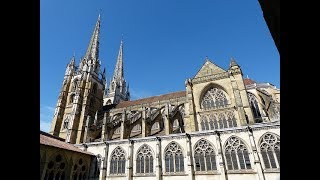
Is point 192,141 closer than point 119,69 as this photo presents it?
Yes

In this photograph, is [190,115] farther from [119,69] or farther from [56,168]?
[119,69]

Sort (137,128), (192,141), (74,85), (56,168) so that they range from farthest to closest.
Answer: (74,85), (137,128), (192,141), (56,168)

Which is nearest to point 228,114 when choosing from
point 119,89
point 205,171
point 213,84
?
point 213,84

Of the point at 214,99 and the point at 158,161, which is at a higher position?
the point at 214,99

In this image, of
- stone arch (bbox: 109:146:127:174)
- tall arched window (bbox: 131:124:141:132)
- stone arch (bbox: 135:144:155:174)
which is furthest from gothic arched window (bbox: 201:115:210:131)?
tall arched window (bbox: 131:124:141:132)

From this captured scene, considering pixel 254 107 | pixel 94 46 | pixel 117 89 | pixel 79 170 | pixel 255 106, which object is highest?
pixel 94 46

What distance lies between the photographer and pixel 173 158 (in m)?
19.9

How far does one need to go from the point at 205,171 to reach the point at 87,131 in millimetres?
19200

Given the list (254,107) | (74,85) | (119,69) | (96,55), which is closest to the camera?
(254,107)

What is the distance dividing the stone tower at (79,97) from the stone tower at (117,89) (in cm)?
1584

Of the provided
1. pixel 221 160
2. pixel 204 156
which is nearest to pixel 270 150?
pixel 221 160

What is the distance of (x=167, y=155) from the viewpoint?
20.2 m

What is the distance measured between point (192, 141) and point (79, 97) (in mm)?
23676

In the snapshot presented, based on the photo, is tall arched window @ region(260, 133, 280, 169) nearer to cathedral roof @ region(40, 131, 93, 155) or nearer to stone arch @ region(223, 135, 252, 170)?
stone arch @ region(223, 135, 252, 170)
